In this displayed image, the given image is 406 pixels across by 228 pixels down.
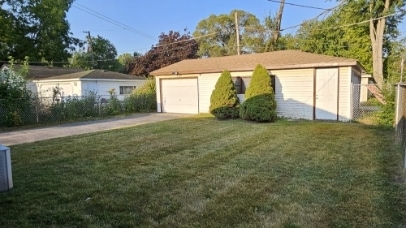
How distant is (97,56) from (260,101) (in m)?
33.6

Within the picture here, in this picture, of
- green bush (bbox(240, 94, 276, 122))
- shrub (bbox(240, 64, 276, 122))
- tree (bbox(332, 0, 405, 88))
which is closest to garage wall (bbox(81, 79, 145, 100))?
shrub (bbox(240, 64, 276, 122))

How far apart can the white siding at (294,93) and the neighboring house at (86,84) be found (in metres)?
10.7

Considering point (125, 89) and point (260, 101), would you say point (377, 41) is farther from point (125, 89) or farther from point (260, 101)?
point (125, 89)

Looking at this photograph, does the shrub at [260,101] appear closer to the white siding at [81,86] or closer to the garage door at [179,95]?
the garage door at [179,95]

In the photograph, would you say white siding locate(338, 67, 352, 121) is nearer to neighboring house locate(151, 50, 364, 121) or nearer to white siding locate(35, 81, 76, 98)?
neighboring house locate(151, 50, 364, 121)

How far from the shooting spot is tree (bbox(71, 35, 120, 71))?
3747 centimetres

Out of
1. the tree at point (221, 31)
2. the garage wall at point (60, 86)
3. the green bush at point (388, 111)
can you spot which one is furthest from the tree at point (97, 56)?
the green bush at point (388, 111)

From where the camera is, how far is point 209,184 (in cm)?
413

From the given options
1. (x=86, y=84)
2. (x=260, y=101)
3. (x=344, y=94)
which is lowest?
(x=260, y=101)

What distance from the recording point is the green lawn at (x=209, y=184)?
308 cm

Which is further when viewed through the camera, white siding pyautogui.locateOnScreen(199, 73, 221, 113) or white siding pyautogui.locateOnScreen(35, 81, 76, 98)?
white siding pyautogui.locateOnScreen(35, 81, 76, 98)

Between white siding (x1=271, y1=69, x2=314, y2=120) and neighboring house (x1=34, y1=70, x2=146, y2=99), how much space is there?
35.1 feet

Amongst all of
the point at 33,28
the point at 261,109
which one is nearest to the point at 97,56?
the point at 33,28

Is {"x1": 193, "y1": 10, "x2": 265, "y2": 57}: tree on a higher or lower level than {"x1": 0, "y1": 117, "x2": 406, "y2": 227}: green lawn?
higher
